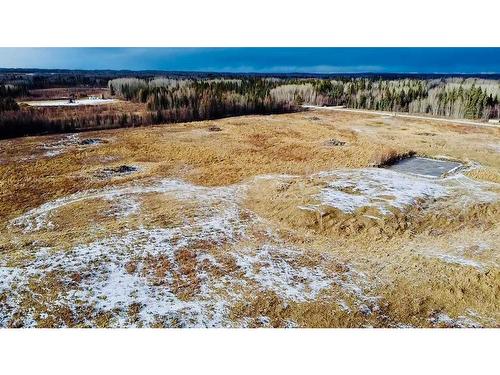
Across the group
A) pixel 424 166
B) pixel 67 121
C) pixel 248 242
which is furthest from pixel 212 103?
pixel 248 242

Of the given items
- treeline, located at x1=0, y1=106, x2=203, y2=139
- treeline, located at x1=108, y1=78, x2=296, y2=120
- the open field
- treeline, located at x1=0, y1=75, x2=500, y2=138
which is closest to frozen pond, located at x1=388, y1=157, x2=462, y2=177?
the open field

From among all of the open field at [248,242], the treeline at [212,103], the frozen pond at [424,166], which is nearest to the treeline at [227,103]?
the treeline at [212,103]

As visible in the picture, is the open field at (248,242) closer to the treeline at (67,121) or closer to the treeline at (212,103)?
the treeline at (67,121)

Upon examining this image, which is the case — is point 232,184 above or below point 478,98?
below

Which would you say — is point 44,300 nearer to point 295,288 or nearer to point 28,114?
point 295,288

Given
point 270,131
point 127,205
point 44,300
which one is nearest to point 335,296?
point 44,300
